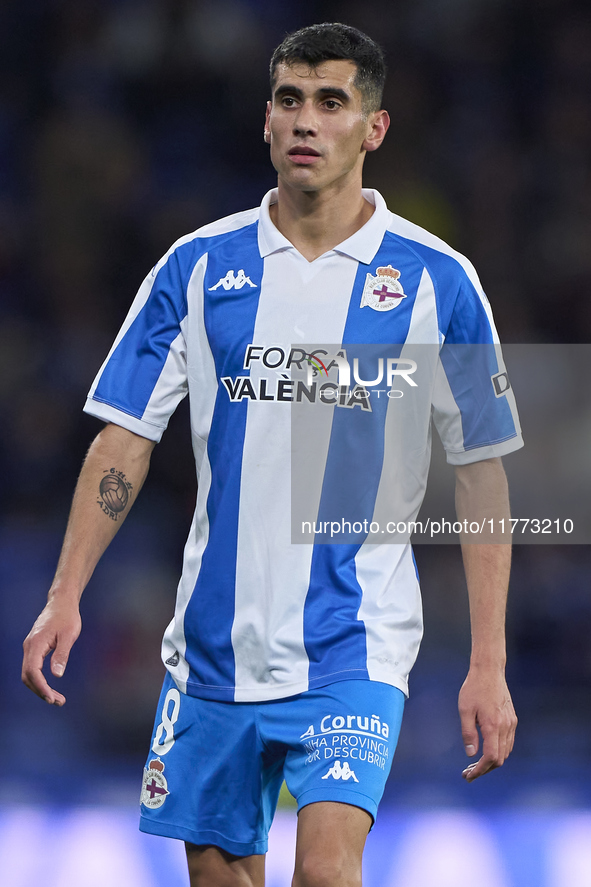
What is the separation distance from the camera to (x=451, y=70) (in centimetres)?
569

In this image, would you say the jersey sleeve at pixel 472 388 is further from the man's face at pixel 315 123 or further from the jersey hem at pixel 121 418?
the jersey hem at pixel 121 418

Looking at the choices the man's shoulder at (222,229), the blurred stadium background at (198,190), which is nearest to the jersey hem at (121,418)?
the man's shoulder at (222,229)

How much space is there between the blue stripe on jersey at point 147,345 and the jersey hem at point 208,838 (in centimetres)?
94

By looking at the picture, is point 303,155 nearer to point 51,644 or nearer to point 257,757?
point 51,644

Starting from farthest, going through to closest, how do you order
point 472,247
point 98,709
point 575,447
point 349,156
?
point 472,247 → point 575,447 → point 98,709 → point 349,156

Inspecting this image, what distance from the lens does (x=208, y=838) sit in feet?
8.27

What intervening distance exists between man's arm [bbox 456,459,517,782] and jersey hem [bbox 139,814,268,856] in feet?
1.69

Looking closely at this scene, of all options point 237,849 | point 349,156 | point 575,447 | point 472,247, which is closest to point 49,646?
point 237,849

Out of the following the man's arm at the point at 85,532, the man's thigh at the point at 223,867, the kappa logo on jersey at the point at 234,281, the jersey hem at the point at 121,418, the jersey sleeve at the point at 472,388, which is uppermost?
the kappa logo on jersey at the point at 234,281

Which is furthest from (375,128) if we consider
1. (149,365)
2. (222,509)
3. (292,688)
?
(292,688)

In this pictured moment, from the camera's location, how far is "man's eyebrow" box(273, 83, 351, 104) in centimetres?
262

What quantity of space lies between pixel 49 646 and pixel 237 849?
614 millimetres

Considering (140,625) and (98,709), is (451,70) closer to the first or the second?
(140,625)

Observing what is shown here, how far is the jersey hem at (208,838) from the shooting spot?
2514mm
